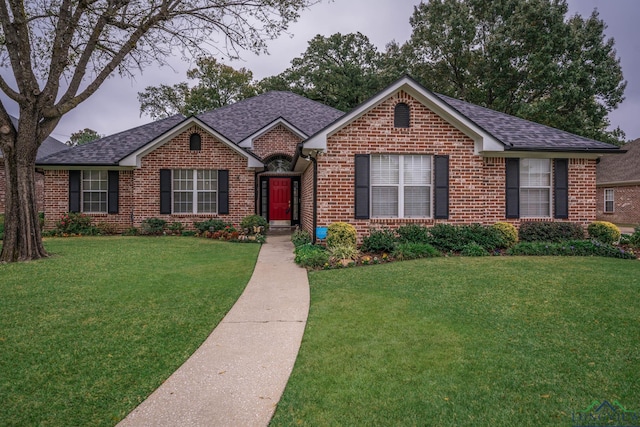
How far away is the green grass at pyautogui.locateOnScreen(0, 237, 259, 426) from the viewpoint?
9.71 feet

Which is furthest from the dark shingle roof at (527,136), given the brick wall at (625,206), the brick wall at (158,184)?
the brick wall at (625,206)

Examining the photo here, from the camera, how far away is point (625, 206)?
22.6 metres

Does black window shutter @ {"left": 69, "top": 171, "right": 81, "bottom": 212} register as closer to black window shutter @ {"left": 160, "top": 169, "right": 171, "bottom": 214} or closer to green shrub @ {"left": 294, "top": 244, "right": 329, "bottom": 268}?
black window shutter @ {"left": 160, "top": 169, "right": 171, "bottom": 214}

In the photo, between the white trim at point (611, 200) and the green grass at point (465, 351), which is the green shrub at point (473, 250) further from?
the white trim at point (611, 200)

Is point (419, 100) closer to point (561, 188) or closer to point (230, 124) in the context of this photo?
point (561, 188)

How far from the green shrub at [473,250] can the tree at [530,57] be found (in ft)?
56.3

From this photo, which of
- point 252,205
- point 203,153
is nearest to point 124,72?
point 203,153

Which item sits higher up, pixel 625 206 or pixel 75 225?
pixel 625 206

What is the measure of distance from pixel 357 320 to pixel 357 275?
101 inches

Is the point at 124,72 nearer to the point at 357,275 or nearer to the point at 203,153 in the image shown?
the point at 203,153

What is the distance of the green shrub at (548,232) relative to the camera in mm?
10617

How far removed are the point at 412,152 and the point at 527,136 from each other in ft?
13.4

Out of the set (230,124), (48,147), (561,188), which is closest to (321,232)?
(561,188)

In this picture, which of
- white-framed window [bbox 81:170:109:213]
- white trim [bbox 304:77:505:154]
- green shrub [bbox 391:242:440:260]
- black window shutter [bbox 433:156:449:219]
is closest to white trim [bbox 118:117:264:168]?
white-framed window [bbox 81:170:109:213]
